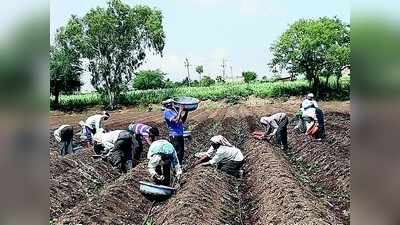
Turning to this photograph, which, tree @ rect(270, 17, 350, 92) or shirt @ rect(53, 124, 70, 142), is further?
shirt @ rect(53, 124, 70, 142)

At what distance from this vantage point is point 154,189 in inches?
317

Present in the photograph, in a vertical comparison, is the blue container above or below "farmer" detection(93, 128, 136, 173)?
above

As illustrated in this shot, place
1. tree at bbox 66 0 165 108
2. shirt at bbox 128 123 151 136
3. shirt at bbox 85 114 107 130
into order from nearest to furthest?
tree at bbox 66 0 165 108 < shirt at bbox 128 123 151 136 < shirt at bbox 85 114 107 130

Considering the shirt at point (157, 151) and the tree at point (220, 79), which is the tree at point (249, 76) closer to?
the tree at point (220, 79)

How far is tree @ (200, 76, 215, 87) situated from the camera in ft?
26.0

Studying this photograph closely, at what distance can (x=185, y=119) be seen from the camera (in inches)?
328

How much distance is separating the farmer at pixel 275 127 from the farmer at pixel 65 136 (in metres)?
2.37

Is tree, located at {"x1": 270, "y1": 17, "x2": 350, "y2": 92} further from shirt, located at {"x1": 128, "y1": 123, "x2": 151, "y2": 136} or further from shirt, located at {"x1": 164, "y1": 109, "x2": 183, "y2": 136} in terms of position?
shirt, located at {"x1": 128, "y1": 123, "x2": 151, "y2": 136}

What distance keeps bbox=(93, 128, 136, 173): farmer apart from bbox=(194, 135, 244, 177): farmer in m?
1.06

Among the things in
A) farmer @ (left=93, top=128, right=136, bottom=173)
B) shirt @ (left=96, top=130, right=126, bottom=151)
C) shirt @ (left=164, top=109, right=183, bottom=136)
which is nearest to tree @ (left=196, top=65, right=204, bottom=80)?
shirt @ (left=164, top=109, right=183, bottom=136)

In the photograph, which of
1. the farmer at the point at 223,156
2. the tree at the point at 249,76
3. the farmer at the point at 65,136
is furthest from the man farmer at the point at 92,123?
the tree at the point at 249,76

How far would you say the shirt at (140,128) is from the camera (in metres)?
8.56
